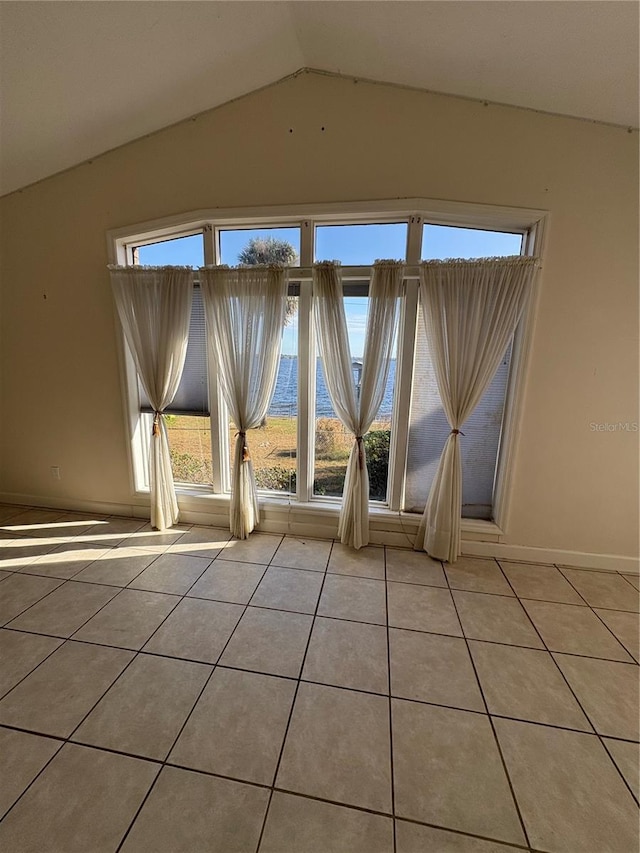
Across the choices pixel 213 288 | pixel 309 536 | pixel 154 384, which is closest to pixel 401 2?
pixel 213 288

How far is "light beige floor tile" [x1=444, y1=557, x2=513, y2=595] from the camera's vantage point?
81.4 inches

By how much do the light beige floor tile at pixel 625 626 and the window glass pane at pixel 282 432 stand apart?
2.11m

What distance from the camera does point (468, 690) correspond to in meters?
1.40

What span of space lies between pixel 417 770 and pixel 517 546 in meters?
1.70

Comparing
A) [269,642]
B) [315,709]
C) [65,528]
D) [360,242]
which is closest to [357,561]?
[269,642]

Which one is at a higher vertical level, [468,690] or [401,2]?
[401,2]

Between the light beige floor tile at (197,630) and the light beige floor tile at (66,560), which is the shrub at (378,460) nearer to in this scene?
the light beige floor tile at (197,630)

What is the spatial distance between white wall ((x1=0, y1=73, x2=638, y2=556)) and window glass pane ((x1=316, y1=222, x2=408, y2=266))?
0.62ft

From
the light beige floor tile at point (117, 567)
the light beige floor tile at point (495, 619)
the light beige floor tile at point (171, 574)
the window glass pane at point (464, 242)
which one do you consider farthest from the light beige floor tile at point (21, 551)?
the window glass pane at point (464, 242)

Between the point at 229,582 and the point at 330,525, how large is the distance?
86 centimetres

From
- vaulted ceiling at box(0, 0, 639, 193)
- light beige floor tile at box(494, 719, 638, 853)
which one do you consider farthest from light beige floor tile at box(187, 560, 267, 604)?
vaulted ceiling at box(0, 0, 639, 193)

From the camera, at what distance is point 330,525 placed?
2586 millimetres

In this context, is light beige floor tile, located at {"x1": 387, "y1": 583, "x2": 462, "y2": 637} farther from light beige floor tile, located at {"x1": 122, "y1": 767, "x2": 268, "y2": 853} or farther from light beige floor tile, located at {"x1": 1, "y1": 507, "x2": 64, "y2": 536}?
light beige floor tile, located at {"x1": 1, "y1": 507, "x2": 64, "y2": 536}

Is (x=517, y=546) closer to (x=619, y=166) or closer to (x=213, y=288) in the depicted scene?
(x=619, y=166)
